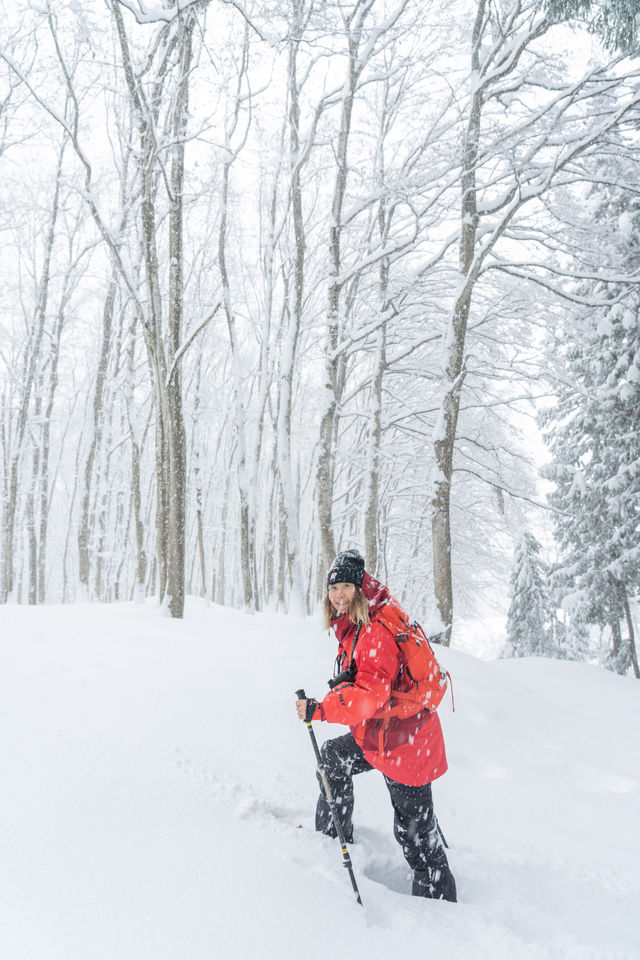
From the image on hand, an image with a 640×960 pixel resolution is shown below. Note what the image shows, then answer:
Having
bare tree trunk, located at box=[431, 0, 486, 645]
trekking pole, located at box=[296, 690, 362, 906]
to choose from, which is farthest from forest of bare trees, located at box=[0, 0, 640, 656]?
trekking pole, located at box=[296, 690, 362, 906]

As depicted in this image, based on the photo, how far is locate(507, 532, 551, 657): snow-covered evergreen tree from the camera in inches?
785

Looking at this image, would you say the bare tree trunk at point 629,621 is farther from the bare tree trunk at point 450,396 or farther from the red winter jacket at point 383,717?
the red winter jacket at point 383,717

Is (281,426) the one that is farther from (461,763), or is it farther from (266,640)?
(461,763)

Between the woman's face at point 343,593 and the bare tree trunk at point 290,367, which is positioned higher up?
the bare tree trunk at point 290,367

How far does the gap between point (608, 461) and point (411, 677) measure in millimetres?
12461

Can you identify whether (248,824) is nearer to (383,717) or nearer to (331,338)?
(383,717)

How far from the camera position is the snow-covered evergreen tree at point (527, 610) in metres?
19.9

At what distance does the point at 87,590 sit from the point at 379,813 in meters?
11.2

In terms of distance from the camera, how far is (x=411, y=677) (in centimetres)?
258

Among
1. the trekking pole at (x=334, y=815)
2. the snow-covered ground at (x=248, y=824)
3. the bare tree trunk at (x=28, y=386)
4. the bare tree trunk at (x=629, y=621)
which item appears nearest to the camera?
the snow-covered ground at (x=248, y=824)

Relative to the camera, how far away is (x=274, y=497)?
66.3 feet

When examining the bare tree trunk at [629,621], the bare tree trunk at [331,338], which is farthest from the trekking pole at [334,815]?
the bare tree trunk at [629,621]

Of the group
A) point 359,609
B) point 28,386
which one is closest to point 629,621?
point 359,609

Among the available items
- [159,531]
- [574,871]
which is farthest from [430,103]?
[574,871]
